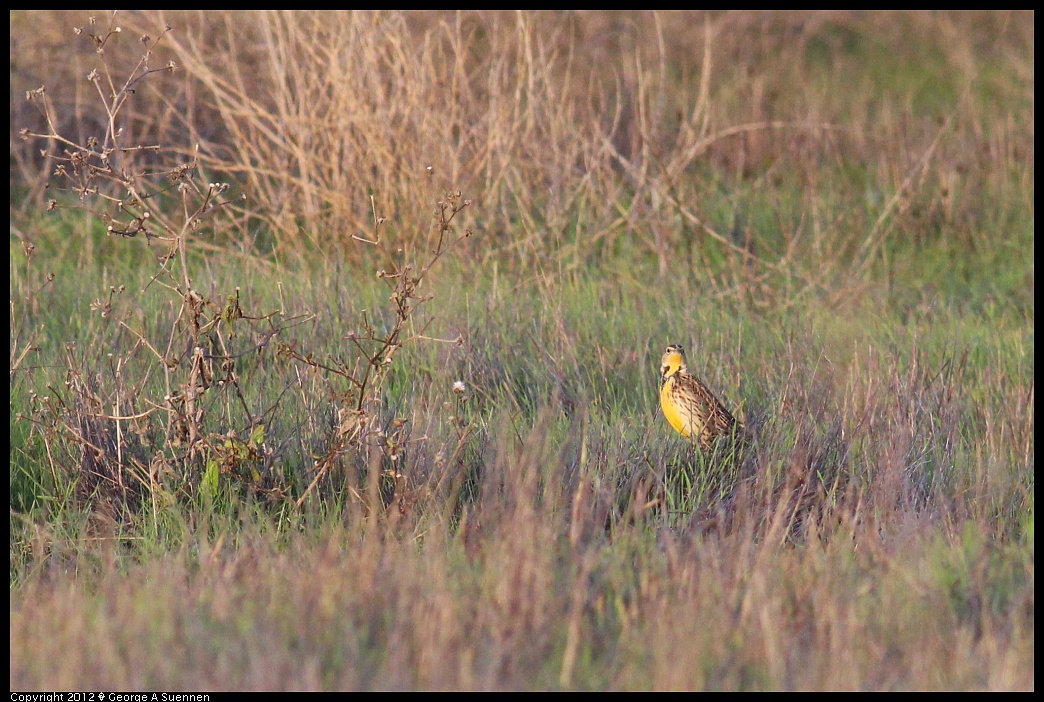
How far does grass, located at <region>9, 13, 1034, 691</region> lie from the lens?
2814 mm

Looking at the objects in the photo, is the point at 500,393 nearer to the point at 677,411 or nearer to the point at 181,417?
the point at 677,411

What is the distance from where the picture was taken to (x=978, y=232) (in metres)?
7.77

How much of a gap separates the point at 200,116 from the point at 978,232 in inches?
206

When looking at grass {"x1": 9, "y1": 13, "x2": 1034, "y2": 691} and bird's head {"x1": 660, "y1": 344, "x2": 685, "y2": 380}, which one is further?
bird's head {"x1": 660, "y1": 344, "x2": 685, "y2": 380}

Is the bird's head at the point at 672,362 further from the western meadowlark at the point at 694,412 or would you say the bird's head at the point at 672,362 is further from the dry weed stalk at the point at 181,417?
the dry weed stalk at the point at 181,417

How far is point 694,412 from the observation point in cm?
416

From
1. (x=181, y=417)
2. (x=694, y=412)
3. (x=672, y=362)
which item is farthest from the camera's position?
(x=672, y=362)

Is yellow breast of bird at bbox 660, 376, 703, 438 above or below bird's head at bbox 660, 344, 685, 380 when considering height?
below

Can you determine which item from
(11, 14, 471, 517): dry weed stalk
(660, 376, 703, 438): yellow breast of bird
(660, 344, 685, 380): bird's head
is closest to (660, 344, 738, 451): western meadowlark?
(660, 376, 703, 438): yellow breast of bird

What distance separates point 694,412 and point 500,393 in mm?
891

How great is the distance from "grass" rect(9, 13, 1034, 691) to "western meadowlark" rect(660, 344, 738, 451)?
87mm

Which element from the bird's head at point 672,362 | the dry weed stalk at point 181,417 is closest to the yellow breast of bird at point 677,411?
the bird's head at point 672,362

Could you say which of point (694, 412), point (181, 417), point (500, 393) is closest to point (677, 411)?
point (694, 412)

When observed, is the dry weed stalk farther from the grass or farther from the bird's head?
the bird's head
